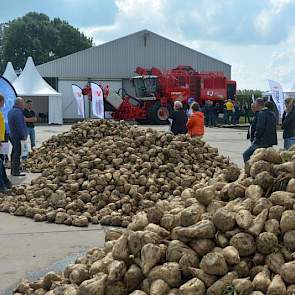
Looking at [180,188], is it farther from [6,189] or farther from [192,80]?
[192,80]

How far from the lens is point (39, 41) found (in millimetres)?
93438

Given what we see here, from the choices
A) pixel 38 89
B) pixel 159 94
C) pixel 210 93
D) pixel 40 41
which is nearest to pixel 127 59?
pixel 210 93

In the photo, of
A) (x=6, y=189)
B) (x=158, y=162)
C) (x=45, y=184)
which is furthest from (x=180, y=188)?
(x=6, y=189)

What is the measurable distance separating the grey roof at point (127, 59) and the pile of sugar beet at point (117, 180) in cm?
3848

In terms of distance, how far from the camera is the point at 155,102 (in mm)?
37562

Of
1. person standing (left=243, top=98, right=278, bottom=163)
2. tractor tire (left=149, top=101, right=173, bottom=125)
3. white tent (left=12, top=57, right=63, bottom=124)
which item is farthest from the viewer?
white tent (left=12, top=57, right=63, bottom=124)

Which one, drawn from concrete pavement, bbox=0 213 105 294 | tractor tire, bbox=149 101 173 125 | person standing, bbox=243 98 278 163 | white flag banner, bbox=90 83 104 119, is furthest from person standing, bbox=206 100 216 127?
concrete pavement, bbox=0 213 105 294

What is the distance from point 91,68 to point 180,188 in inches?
1619

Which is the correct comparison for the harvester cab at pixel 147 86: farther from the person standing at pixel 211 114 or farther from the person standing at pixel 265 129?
the person standing at pixel 265 129

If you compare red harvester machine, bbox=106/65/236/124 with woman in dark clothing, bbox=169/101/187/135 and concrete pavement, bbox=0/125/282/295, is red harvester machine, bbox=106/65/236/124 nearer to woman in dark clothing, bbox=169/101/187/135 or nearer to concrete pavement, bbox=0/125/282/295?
woman in dark clothing, bbox=169/101/187/135

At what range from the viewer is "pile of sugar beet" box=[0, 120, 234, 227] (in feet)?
29.0

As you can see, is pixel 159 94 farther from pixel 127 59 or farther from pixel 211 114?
pixel 127 59

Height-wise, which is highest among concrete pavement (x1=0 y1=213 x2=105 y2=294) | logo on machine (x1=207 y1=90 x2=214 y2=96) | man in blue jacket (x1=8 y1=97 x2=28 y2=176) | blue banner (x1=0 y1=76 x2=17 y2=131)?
logo on machine (x1=207 y1=90 x2=214 y2=96)

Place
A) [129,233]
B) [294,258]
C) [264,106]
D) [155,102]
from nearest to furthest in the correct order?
[294,258] → [129,233] → [264,106] → [155,102]
